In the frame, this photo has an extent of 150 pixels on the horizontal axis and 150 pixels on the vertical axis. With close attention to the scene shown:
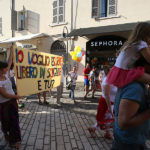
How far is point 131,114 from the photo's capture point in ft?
3.56

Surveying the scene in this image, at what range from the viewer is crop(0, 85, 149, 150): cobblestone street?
3.08 metres

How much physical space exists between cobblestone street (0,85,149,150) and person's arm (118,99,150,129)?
2.17 metres

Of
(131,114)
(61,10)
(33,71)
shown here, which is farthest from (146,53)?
(61,10)

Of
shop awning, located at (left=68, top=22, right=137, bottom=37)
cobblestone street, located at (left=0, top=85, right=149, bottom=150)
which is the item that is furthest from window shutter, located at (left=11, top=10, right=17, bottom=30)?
cobblestone street, located at (left=0, top=85, right=149, bottom=150)

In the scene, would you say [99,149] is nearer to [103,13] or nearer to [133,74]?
[133,74]

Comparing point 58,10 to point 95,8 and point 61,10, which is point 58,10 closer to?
point 61,10

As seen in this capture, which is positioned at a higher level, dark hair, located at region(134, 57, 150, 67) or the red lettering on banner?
the red lettering on banner

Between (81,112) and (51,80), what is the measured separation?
63.9 inches

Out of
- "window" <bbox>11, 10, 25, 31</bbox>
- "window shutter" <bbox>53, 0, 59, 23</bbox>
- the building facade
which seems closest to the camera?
the building facade

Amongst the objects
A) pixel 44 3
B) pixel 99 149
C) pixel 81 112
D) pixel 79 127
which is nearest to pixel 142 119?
pixel 99 149

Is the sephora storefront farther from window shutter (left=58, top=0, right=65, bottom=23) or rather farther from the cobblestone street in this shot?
the cobblestone street

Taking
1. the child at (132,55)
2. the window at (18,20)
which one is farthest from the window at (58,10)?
the child at (132,55)

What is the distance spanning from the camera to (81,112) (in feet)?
17.4

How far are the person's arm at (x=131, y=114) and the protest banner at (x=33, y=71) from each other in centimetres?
231
